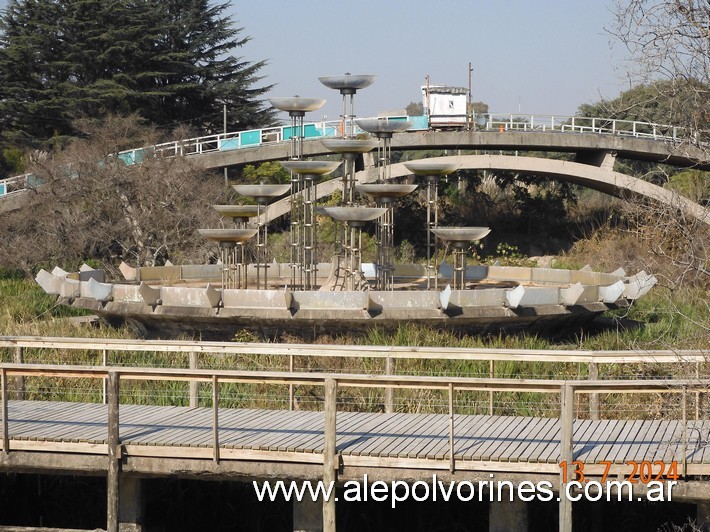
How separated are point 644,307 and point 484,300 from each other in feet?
19.7

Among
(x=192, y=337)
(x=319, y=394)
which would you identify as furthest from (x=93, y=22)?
(x=319, y=394)

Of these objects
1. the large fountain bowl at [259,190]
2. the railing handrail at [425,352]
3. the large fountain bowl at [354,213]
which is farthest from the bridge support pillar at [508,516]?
the large fountain bowl at [259,190]

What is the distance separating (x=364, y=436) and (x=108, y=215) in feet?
69.6

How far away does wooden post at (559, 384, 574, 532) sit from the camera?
929 cm

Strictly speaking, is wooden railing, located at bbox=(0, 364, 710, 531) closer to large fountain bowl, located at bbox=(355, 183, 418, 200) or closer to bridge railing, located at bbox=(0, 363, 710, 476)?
bridge railing, located at bbox=(0, 363, 710, 476)

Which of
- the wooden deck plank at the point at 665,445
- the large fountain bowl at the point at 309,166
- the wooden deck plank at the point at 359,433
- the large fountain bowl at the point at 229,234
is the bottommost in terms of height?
the wooden deck plank at the point at 359,433

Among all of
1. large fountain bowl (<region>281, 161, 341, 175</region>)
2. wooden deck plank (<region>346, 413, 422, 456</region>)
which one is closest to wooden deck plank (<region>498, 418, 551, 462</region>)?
wooden deck plank (<region>346, 413, 422, 456</region>)

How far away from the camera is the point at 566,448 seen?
9430mm

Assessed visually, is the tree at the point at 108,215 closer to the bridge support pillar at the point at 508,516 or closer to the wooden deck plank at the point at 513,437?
the wooden deck plank at the point at 513,437

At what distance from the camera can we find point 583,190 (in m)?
66.0

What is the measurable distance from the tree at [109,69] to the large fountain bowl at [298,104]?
2740 cm

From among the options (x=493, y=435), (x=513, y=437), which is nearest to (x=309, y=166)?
(x=493, y=435)

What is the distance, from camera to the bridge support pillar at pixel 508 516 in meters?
10.1

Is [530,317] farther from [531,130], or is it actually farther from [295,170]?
[531,130]
